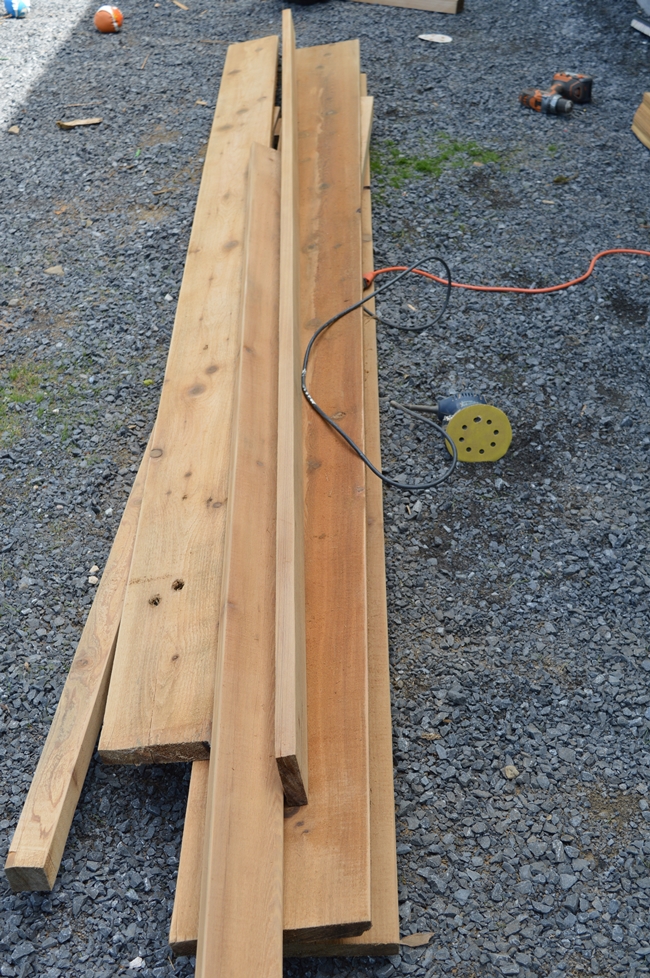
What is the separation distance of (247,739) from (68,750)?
26.3 inches

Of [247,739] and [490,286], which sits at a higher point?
[490,286]

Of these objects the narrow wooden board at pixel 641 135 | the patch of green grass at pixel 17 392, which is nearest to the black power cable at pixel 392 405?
the patch of green grass at pixel 17 392

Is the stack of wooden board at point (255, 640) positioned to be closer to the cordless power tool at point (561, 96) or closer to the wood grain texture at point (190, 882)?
the wood grain texture at point (190, 882)

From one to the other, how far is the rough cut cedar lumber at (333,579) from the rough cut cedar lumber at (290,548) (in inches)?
3.1

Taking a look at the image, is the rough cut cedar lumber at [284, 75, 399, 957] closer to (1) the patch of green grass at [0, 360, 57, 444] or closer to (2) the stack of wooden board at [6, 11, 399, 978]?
(2) the stack of wooden board at [6, 11, 399, 978]

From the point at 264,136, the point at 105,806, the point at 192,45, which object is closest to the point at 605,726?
the point at 105,806

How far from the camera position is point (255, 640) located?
6.95ft

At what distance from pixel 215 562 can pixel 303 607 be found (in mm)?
312

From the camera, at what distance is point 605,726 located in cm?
251

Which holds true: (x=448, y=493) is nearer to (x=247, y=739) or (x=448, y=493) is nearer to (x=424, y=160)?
(x=247, y=739)

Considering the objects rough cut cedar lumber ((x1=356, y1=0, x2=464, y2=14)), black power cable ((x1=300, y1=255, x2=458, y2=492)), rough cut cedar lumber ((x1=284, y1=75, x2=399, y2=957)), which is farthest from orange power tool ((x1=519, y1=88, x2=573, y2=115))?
rough cut cedar lumber ((x1=284, y1=75, x2=399, y2=957))

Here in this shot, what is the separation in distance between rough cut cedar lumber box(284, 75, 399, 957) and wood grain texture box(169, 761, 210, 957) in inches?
9.6

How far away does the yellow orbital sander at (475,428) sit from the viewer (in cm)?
326

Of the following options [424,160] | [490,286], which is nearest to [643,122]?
[424,160]
